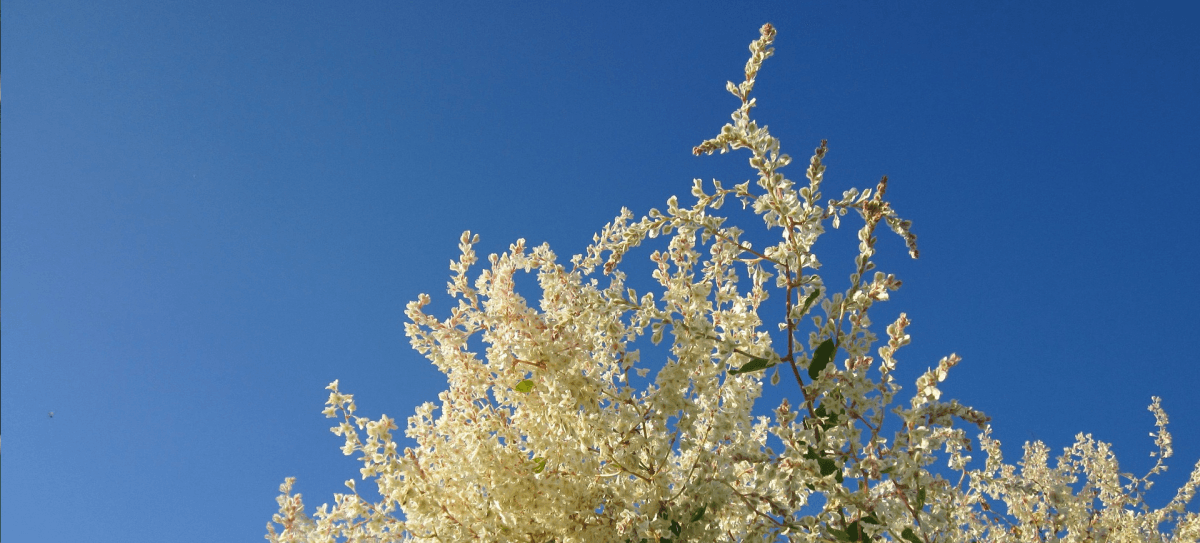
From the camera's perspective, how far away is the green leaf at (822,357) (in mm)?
2328

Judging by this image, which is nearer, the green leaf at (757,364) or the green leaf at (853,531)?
the green leaf at (853,531)

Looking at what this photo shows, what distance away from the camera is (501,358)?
9.03ft

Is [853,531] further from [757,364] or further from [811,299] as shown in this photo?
[811,299]

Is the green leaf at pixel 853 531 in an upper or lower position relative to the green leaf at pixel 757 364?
lower

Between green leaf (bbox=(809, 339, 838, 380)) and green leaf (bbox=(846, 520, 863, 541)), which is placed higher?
green leaf (bbox=(809, 339, 838, 380))

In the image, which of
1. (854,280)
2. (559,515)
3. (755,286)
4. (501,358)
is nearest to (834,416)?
(854,280)

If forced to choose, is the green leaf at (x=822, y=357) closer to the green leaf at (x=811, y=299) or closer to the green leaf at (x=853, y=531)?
the green leaf at (x=811, y=299)

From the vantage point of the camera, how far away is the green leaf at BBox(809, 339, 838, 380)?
233cm

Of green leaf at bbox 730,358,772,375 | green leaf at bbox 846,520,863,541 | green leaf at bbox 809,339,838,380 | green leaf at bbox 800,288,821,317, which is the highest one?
green leaf at bbox 800,288,821,317

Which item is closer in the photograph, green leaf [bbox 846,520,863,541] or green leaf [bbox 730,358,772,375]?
green leaf [bbox 846,520,863,541]

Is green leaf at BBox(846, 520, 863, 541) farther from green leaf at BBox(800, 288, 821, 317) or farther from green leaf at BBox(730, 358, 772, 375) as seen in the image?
green leaf at BBox(800, 288, 821, 317)

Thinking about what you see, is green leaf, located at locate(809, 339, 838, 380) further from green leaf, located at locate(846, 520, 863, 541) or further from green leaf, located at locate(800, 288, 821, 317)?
green leaf, located at locate(846, 520, 863, 541)

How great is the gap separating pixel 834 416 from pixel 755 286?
712 millimetres

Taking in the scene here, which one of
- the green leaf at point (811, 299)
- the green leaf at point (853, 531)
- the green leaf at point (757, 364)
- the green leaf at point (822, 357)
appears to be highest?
the green leaf at point (811, 299)
